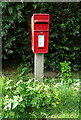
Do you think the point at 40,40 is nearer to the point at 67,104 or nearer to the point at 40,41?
the point at 40,41

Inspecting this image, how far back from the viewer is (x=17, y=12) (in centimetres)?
439

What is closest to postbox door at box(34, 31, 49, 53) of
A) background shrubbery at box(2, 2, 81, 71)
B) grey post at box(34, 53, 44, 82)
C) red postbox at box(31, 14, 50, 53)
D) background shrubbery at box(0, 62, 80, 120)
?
red postbox at box(31, 14, 50, 53)

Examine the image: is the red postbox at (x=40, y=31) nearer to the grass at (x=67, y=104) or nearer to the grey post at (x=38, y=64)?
the grey post at (x=38, y=64)

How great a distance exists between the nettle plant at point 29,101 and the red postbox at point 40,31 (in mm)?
783

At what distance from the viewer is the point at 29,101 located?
287 cm

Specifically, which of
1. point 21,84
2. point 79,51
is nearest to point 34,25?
point 21,84

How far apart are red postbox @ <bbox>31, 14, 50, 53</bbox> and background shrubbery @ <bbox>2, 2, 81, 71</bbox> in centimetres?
115

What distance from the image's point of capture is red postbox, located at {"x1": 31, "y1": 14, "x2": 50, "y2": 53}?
330 centimetres

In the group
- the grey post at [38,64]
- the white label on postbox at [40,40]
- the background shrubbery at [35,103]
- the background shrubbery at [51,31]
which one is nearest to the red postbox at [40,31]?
the white label on postbox at [40,40]

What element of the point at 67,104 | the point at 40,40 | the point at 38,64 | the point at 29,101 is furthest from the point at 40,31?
the point at 67,104

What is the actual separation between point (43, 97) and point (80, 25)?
2.45 m

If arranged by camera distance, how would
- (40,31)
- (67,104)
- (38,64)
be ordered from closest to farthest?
(67,104), (40,31), (38,64)

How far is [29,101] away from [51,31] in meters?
2.31

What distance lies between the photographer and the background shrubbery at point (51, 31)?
14.5 feet
